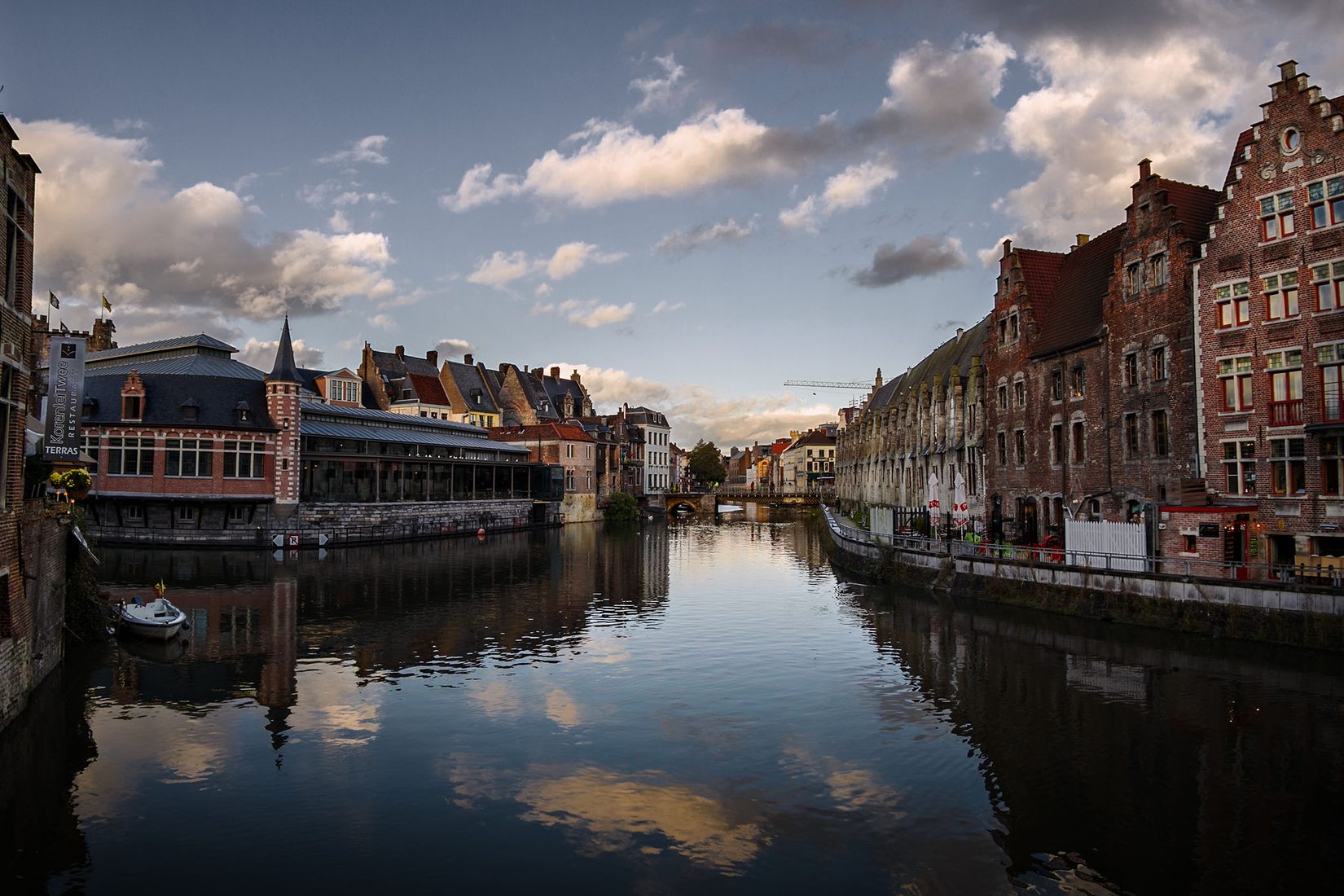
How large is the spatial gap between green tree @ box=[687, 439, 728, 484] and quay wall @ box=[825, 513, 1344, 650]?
12901 centimetres

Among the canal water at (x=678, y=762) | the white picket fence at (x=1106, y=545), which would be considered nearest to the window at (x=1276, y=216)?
the white picket fence at (x=1106, y=545)

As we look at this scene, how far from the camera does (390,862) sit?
12.6m

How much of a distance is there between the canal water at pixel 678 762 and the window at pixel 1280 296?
12.1m

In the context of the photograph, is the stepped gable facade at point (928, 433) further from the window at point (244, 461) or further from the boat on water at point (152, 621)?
the window at point (244, 461)

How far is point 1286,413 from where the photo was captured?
96.3ft

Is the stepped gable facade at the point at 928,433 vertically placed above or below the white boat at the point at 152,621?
above

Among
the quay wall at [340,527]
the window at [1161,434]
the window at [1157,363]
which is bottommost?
the quay wall at [340,527]

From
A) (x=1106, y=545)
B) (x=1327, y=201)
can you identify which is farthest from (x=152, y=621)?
(x=1327, y=201)

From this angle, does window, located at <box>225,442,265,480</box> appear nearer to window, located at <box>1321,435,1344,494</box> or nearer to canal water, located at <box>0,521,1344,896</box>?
canal water, located at <box>0,521,1344,896</box>

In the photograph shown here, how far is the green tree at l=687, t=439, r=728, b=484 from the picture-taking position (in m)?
172

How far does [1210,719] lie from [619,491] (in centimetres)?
9589

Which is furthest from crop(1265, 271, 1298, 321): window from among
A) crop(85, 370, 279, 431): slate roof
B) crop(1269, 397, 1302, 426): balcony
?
crop(85, 370, 279, 431): slate roof

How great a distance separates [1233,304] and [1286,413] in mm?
4584

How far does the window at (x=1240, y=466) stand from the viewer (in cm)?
3036
